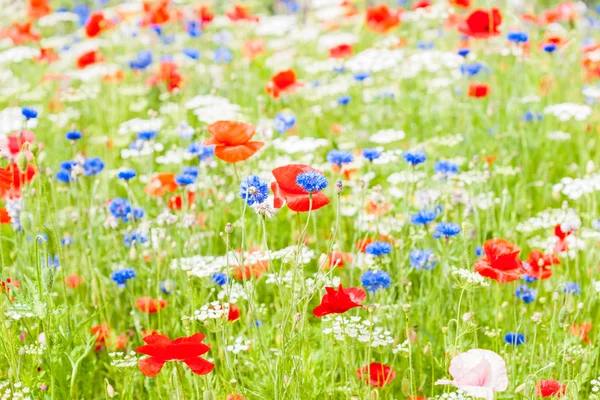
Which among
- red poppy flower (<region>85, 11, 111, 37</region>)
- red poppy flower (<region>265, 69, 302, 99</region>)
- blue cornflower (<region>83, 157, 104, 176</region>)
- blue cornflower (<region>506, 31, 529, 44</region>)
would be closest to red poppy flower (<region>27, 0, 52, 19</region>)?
red poppy flower (<region>85, 11, 111, 37</region>)

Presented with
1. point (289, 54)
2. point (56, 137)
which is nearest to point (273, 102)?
point (289, 54)

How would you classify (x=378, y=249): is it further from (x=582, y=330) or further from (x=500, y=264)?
(x=582, y=330)

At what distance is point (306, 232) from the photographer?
3.04 meters

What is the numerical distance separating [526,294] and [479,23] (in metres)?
1.72

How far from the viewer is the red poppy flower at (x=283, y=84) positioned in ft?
11.7

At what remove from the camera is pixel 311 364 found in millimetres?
2074

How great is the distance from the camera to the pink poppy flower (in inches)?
58.3

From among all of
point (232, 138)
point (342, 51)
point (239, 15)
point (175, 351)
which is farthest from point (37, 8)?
point (175, 351)

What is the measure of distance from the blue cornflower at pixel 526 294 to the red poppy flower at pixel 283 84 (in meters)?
1.57

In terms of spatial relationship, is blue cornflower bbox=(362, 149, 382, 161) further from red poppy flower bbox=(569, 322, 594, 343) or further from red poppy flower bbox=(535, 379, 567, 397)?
red poppy flower bbox=(535, 379, 567, 397)

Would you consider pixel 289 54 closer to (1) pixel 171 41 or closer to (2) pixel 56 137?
(1) pixel 171 41

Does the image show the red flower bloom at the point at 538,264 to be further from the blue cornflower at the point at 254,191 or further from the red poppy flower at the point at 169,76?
the red poppy flower at the point at 169,76

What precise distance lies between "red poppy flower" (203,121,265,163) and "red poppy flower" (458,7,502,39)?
6.41 ft

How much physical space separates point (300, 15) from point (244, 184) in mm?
5894
